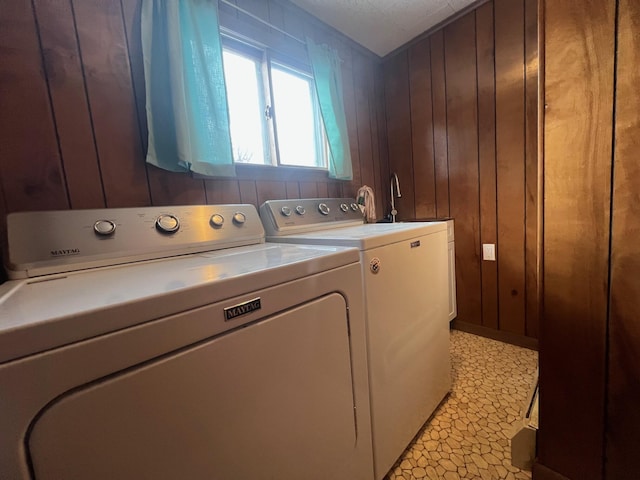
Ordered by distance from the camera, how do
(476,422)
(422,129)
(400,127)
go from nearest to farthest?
(476,422) < (422,129) < (400,127)

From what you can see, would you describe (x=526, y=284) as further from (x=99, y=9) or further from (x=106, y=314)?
(x=99, y=9)

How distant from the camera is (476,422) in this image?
1.30m

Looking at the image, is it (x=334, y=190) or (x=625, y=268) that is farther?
(x=334, y=190)

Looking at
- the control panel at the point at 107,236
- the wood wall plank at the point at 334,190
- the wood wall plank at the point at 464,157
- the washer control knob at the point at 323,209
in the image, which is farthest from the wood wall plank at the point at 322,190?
the wood wall plank at the point at 464,157

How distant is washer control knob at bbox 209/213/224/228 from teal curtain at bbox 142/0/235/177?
0.22 metres

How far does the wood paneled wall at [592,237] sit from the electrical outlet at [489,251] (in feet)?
3.89

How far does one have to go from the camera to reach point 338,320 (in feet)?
2.68

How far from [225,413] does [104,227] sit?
0.74 meters

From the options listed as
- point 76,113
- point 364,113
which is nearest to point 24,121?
point 76,113

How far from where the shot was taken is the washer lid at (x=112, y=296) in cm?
38

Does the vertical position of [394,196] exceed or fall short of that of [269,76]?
it falls short

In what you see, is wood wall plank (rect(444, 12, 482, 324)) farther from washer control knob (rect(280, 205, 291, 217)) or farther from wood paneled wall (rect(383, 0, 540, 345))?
washer control knob (rect(280, 205, 291, 217))

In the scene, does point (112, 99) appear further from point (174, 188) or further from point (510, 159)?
point (510, 159)

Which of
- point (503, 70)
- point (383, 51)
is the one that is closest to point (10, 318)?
point (503, 70)
